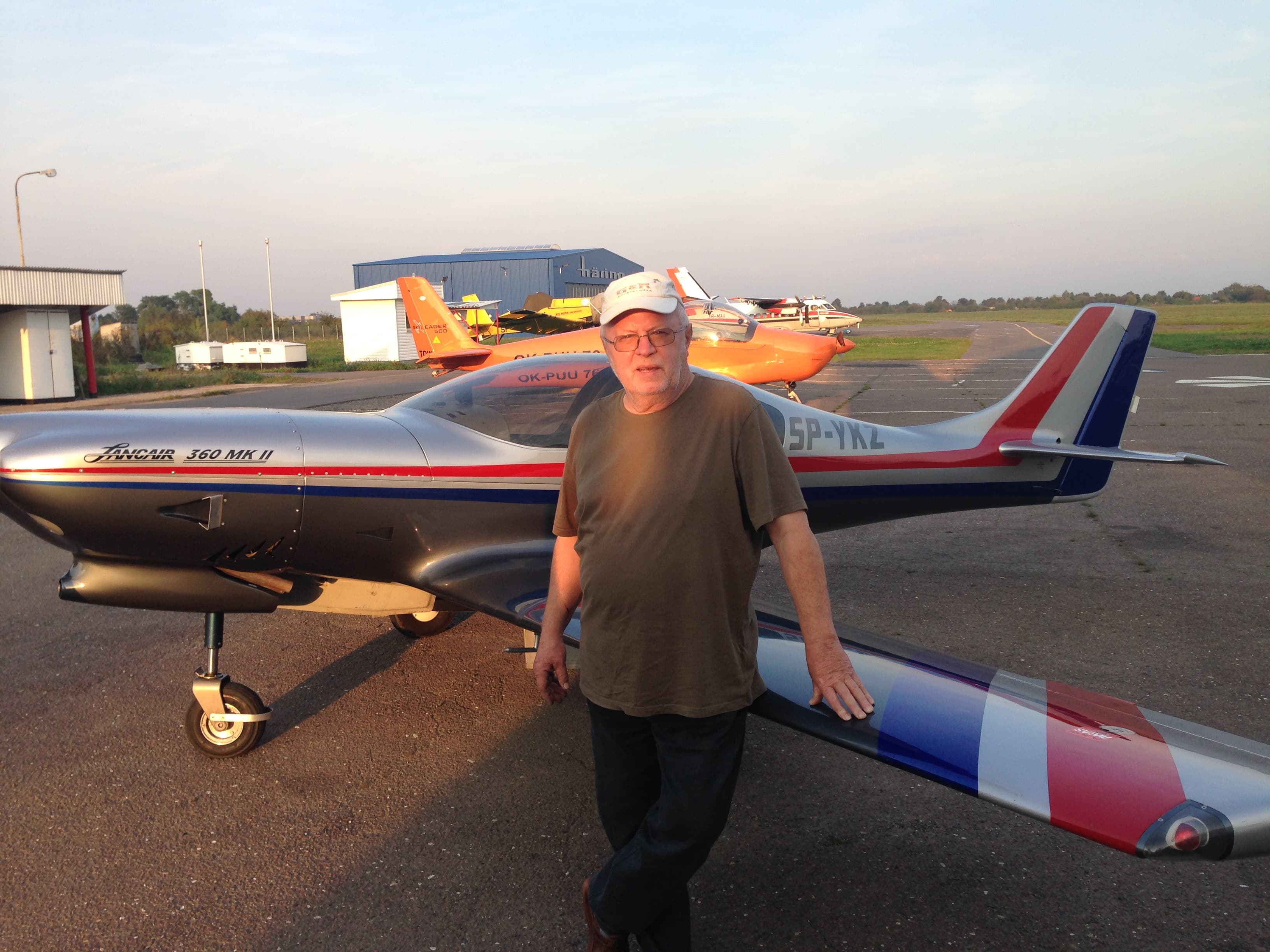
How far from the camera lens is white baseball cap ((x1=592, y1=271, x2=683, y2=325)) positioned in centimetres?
211

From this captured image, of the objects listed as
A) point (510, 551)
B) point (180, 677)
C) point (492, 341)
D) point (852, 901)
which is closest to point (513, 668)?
point (510, 551)

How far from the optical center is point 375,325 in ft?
145

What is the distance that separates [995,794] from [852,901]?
0.79m

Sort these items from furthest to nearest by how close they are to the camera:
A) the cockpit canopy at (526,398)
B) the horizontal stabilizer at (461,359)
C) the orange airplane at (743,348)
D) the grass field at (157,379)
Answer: the grass field at (157,379) < the horizontal stabilizer at (461,359) < the orange airplane at (743,348) < the cockpit canopy at (526,398)

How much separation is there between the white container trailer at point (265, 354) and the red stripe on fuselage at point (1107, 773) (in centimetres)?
4177

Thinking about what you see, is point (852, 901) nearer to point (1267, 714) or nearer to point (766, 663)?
point (766, 663)

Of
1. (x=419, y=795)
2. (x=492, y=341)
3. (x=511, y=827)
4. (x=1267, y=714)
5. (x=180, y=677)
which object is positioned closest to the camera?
(x=511, y=827)

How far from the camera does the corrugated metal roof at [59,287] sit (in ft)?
74.6

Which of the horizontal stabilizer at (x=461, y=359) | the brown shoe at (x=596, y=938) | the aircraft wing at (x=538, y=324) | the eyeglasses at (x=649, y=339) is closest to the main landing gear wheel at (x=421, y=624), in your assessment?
the brown shoe at (x=596, y=938)

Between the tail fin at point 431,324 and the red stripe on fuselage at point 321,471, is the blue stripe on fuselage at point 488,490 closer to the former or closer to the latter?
the red stripe on fuselage at point 321,471

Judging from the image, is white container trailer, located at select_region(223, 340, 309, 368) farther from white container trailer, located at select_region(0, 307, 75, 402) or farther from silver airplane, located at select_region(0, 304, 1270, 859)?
silver airplane, located at select_region(0, 304, 1270, 859)

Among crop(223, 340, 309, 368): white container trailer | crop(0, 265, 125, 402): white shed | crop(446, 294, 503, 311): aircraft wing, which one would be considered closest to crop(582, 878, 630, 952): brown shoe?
crop(0, 265, 125, 402): white shed

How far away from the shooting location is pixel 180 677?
471 cm

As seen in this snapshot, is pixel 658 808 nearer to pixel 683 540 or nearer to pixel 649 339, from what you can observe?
pixel 683 540
